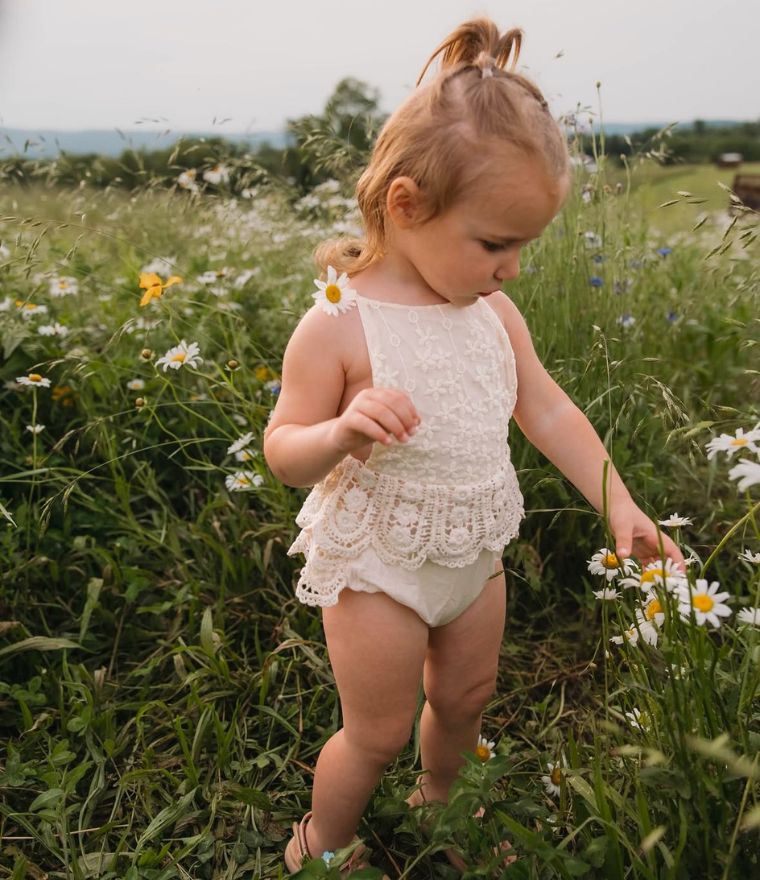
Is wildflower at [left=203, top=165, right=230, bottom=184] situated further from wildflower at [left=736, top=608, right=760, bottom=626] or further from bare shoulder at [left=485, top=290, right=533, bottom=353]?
wildflower at [left=736, top=608, right=760, bottom=626]

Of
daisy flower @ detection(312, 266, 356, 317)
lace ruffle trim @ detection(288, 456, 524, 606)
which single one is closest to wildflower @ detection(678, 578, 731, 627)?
lace ruffle trim @ detection(288, 456, 524, 606)

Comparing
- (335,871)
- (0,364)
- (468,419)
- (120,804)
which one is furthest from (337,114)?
(335,871)

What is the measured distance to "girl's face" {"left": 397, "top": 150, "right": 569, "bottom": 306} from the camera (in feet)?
3.89

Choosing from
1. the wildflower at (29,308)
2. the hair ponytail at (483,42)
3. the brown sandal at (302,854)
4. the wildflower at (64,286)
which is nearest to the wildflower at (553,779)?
the brown sandal at (302,854)

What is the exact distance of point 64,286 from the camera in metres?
2.81

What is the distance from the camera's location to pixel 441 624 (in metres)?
1.44

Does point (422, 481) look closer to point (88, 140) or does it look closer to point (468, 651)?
point (468, 651)

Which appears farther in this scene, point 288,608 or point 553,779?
point 288,608

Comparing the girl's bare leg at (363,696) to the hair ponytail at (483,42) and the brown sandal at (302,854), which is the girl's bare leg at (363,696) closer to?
the brown sandal at (302,854)

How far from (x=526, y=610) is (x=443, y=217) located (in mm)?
1152

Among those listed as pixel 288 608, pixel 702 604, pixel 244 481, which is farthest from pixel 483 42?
pixel 288 608

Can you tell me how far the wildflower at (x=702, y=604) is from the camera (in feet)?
3.44

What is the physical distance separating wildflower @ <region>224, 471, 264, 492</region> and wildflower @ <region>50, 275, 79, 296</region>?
101 cm

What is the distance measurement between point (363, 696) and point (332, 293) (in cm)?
62
